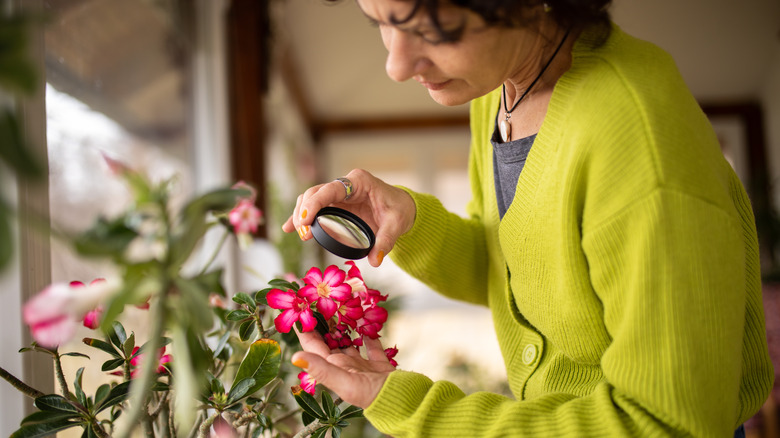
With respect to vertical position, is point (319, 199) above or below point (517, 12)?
below

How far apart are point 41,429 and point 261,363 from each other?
0.23 meters

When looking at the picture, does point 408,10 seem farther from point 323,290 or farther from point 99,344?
point 99,344

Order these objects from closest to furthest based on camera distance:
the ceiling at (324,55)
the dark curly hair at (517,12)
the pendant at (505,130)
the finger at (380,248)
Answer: the dark curly hair at (517,12)
the finger at (380,248)
the pendant at (505,130)
the ceiling at (324,55)

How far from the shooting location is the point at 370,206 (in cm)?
87

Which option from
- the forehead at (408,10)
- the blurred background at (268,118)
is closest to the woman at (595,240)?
the forehead at (408,10)

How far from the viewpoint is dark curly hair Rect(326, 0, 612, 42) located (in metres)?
0.57

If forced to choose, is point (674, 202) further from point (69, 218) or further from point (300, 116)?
point (300, 116)

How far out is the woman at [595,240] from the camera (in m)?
0.58

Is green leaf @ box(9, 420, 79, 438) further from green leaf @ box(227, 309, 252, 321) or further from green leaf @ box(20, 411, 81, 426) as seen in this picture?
green leaf @ box(227, 309, 252, 321)

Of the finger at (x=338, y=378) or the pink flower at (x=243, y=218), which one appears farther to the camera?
the pink flower at (x=243, y=218)

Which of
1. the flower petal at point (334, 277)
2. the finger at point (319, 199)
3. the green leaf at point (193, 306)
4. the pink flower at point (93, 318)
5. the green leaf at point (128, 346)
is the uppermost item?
the green leaf at point (193, 306)

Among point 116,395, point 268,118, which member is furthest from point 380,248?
point 268,118

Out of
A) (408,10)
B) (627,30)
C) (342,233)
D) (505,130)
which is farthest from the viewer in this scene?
(627,30)

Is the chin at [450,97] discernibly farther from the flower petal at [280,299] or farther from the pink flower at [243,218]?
the pink flower at [243,218]
